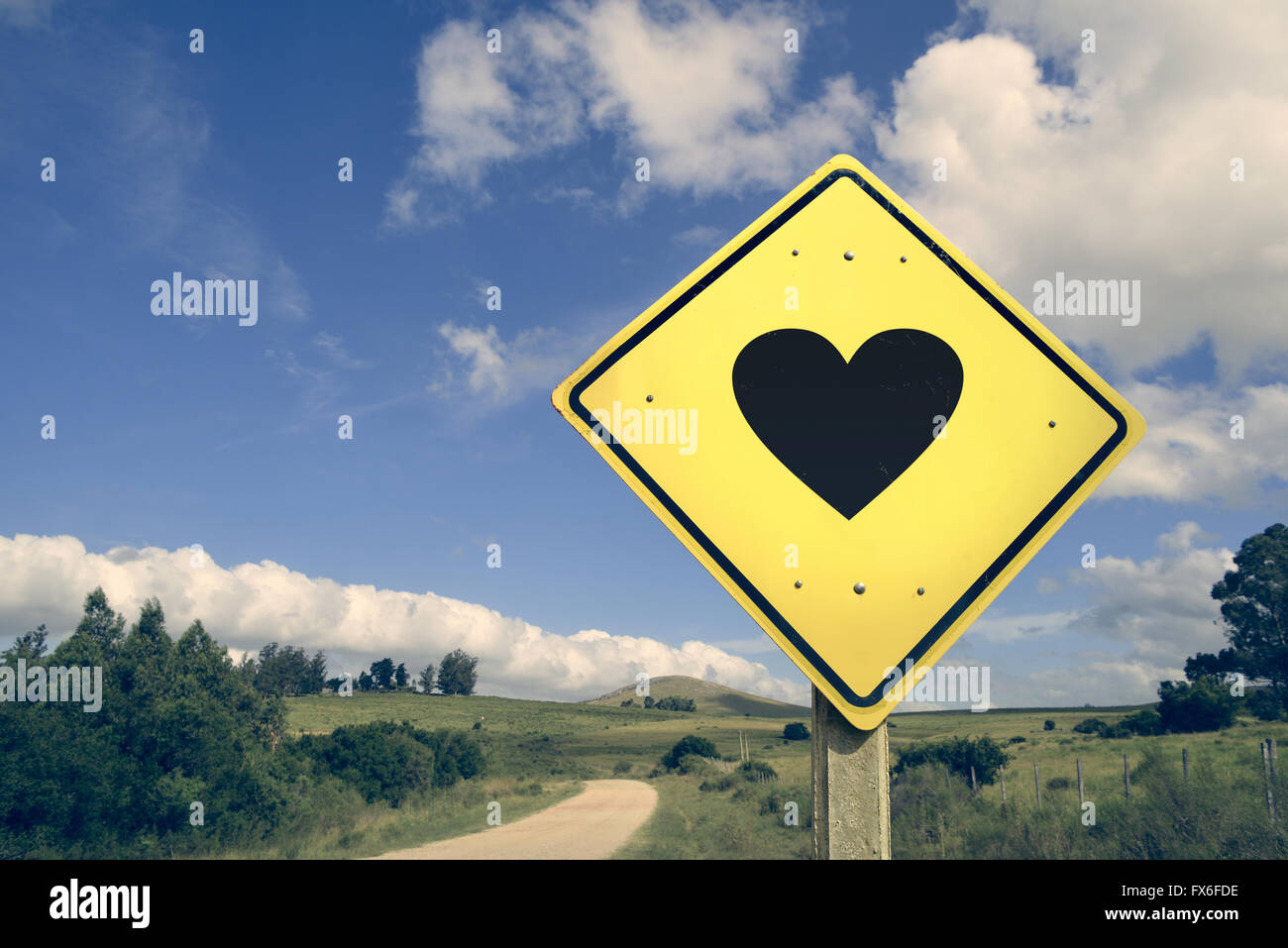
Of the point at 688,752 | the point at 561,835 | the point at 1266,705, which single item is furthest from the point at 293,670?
the point at 1266,705

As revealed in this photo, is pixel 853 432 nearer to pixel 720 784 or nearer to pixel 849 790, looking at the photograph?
pixel 849 790

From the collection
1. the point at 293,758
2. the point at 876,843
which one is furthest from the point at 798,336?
the point at 293,758

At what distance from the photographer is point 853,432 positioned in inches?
63.2

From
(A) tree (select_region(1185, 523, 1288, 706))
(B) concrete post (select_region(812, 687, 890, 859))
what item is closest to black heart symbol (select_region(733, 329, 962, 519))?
(B) concrete post (select_region(812, 687, 890, 859))

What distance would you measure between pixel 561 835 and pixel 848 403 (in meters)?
17.6

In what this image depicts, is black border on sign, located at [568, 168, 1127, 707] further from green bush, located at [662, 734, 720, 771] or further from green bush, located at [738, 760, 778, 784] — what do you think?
A: green bush, located at [662, 734, 720, 771]

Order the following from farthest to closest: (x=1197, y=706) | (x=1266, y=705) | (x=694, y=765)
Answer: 1. (x=1266, y=705)
2. (x=694, y=765)
3. (x=1197, y=706)

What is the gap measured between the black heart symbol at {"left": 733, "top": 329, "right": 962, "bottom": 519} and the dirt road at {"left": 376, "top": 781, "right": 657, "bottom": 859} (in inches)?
498
